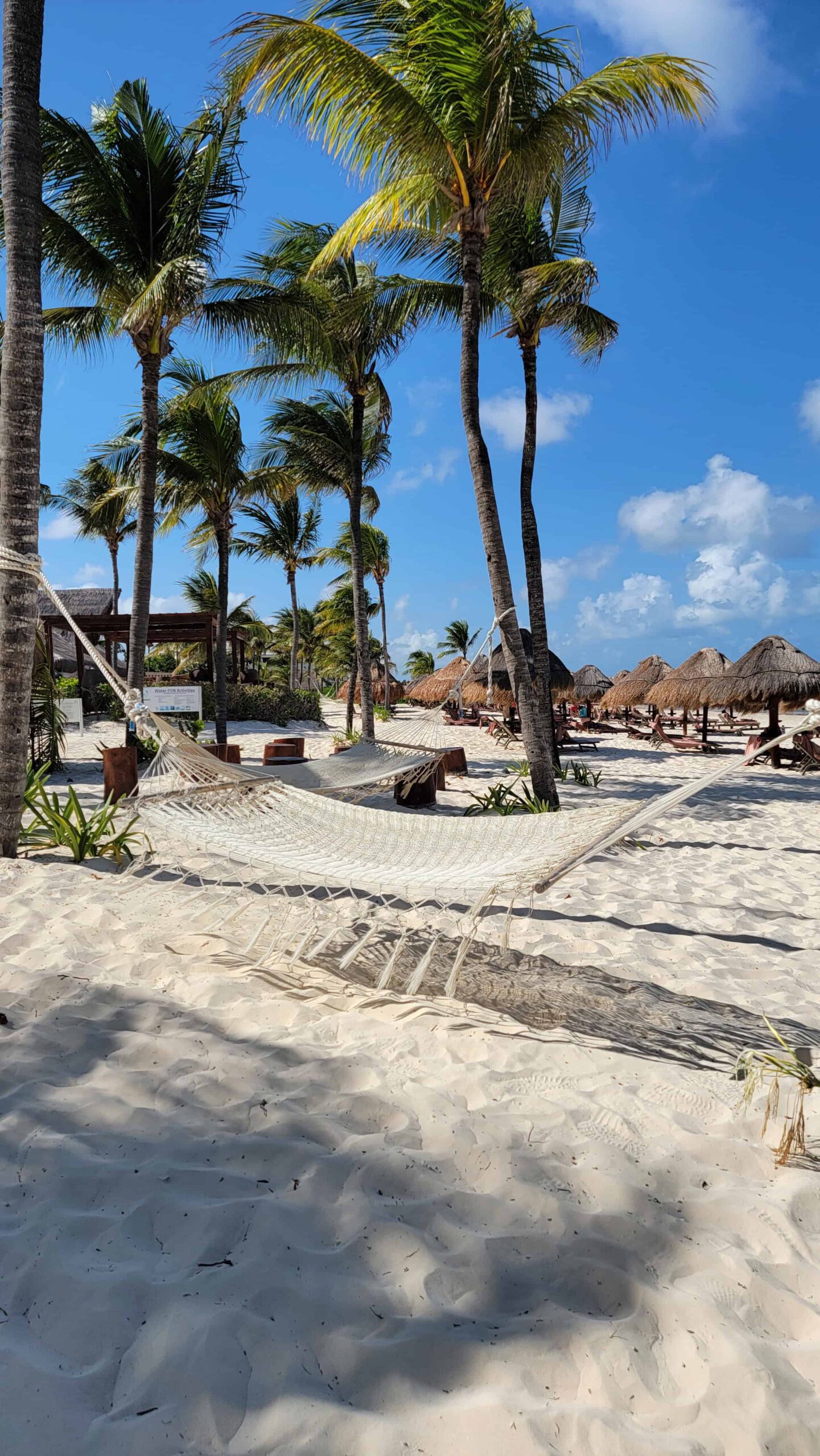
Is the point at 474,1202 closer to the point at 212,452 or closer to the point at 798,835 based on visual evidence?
the point at 798,835

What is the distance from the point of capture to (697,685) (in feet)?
43.4

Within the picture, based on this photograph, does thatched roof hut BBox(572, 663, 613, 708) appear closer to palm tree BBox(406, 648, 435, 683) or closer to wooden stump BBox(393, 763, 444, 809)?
wooden stump BBox(393, 763, 444, 809)

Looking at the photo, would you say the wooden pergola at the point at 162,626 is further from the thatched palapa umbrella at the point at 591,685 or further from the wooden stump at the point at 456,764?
the thatched palapa umbrella at the point at 591,685

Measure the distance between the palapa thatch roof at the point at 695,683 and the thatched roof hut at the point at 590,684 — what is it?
18.8 ft

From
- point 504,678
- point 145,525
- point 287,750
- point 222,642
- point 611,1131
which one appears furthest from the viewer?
point 504,678

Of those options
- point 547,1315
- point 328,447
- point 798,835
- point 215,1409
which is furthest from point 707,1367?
point 328,447

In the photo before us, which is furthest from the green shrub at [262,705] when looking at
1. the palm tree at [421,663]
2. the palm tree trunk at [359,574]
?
the palm tree at [421,663]

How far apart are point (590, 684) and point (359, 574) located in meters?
13.0

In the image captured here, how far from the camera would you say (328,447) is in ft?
33.5

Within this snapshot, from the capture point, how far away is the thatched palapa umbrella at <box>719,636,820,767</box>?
35.3 feet

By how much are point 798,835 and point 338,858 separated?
4.08 m

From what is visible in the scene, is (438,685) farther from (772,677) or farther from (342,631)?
(772,677)

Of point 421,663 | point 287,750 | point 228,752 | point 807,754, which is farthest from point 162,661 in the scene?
point 421,663

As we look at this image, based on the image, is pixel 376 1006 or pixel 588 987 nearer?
pixel 376 1006
